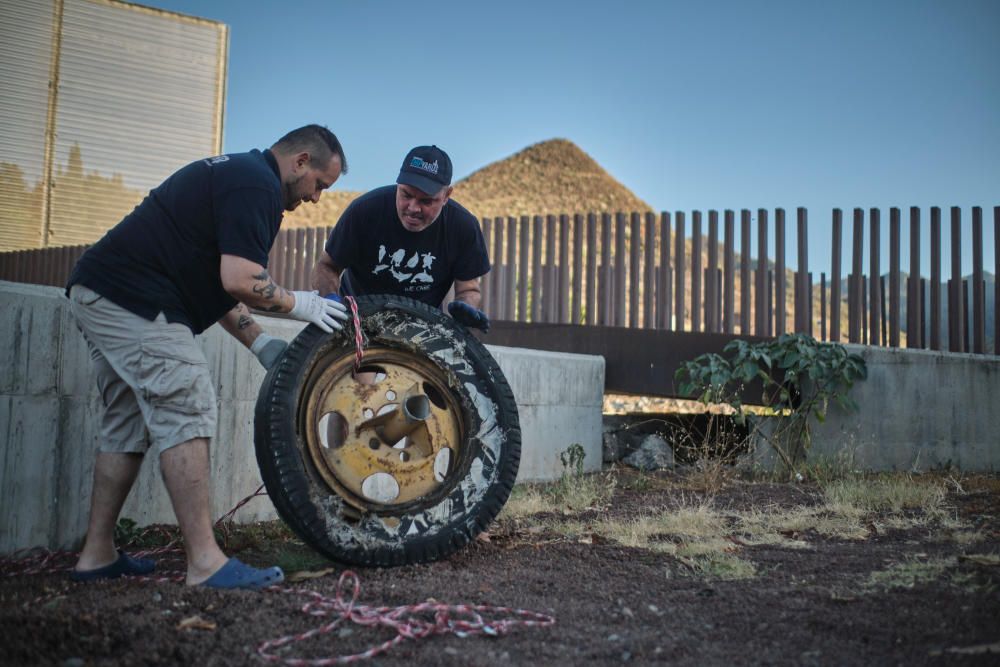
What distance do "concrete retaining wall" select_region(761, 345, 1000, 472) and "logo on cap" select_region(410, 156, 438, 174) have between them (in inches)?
173

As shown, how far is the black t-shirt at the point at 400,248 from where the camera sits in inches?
166

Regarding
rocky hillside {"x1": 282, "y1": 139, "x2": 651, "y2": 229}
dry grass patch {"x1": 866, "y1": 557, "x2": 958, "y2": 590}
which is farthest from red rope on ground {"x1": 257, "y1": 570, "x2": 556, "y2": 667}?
rocky hillside {"x1": 282, "y1": 139, "x2": 651, "y2": 229}

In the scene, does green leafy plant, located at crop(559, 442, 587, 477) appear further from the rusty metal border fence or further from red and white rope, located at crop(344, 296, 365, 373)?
red and white rope, located at crop(344, 296, 365, 373)

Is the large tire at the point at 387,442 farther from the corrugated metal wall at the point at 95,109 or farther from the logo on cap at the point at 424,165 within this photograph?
the corrugated metal wall at the point at 95,109

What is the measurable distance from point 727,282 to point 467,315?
4.52 m

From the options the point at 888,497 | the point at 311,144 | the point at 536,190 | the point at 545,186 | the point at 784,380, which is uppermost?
the point at 545,186

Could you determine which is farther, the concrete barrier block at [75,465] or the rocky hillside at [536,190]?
the rocky hillside at [536,190]

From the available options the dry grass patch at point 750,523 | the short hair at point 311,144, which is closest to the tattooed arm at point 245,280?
the short hair at point 311,144

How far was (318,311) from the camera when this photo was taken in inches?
130

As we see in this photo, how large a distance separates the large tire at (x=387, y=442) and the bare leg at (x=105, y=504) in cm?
51

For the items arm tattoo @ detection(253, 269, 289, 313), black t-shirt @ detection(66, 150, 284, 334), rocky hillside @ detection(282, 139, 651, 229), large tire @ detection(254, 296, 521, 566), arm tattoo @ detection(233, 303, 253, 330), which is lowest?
large tire @ detection(254, 296, 521, 566)

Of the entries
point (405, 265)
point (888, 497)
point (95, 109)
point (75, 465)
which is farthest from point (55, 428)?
point (95, 109)

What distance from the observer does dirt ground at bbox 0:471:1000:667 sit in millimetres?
2205

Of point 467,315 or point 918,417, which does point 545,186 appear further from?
point 467,315
